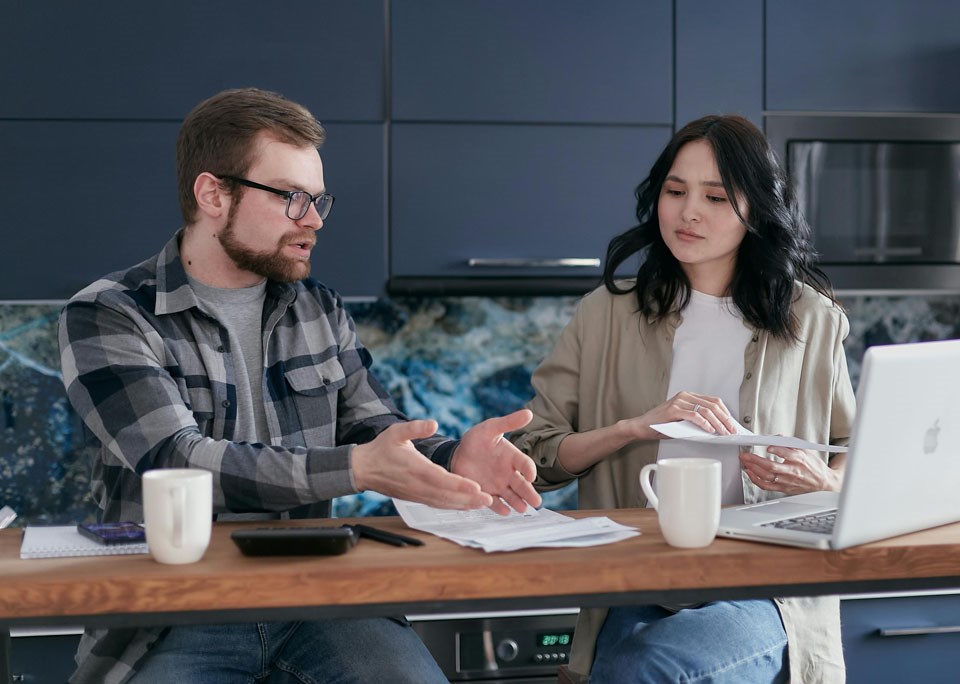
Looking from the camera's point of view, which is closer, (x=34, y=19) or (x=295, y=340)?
(x=295, y=340)

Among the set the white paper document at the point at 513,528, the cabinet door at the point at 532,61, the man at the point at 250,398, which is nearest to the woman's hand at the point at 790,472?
the white paper document at the point at 513,528

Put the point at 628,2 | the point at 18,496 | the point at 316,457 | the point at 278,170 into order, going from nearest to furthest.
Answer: the point at 316,457 → the point at 278,170 → the point at 628,2 → the point at 18,496

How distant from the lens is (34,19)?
2559 millimetres

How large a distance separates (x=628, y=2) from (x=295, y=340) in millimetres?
1320

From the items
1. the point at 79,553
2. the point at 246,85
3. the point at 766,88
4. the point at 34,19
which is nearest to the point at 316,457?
the point at 79,553

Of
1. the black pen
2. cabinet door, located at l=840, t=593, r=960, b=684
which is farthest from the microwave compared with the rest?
the black pen

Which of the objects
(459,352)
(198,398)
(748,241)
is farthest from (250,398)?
(459,352)

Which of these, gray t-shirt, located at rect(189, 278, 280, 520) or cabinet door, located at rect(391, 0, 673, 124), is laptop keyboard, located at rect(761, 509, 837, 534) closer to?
gray t-shirt, located at rect(189, 278, 280, 520)

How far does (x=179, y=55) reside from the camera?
260 centimetres

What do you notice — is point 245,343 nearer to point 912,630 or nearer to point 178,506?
point 178,506

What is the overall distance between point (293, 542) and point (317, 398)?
2.23ft

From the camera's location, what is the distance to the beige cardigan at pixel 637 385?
2.11 m

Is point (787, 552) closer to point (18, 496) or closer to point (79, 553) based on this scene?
point (79, 553)

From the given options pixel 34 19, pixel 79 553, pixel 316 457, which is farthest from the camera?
pixel 34 19
